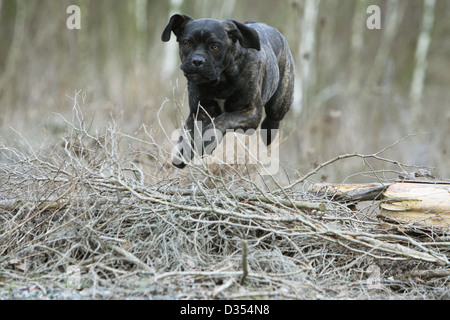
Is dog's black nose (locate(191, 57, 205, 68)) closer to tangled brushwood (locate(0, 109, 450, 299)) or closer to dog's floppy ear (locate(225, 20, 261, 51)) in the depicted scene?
dog's floppy ear (locate(225, 20, 261, 51))

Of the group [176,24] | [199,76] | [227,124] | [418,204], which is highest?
[176,24]

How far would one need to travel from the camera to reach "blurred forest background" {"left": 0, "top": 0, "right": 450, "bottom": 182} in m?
10.1

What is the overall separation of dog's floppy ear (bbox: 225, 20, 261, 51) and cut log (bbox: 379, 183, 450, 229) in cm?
184

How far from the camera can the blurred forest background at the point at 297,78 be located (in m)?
10.1

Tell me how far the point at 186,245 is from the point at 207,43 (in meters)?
1.83

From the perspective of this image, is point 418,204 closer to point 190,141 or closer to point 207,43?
point 190,141

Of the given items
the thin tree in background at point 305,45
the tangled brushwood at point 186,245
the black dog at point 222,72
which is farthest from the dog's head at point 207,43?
the thin tree in background at point 305,45

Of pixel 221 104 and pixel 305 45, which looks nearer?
pixel 221 104

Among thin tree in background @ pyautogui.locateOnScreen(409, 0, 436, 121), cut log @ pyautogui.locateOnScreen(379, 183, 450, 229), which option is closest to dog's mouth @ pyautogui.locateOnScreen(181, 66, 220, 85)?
cut log @ pyautogui.locateOnScreen(379, 183, 450, 229)

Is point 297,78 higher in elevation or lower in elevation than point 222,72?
lower

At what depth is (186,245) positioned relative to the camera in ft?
14.2

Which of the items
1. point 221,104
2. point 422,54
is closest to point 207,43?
point 221,104

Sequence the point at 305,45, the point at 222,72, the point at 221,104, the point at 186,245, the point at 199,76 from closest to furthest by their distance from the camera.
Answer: the point at 186,245 < the point at 199,76 < the point at 222,72 < the point at 221,104 < the point at 305,45

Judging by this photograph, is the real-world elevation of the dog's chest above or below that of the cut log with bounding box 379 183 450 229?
above
